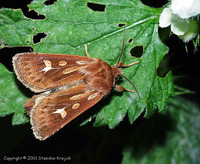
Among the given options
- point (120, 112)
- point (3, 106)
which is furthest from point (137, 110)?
point (3, 106)

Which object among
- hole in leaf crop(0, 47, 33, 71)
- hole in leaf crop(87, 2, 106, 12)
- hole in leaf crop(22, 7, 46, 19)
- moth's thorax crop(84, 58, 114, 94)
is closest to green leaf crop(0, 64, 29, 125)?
Answer: hole in leaf crop(0, 47, 33, 71)

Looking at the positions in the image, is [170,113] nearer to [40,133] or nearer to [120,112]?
[120,112]

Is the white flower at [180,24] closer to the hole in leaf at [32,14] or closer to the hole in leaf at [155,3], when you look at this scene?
the hole in leaf at [155,3]

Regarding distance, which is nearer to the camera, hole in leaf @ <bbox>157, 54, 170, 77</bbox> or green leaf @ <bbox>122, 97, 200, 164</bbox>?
hole in leaf @ <bbox>157, 54, 170, 77</bbox>

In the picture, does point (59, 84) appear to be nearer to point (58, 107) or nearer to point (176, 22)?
point (58, 107)

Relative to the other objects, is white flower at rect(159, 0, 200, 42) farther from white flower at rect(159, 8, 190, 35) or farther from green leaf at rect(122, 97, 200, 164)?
green leaf at rect(122, 97, 200, 164)

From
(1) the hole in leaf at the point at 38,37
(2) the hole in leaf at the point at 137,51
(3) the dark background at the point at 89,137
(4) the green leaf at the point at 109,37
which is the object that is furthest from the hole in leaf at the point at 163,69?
(1) the hole in leaf at the point at 38,37
